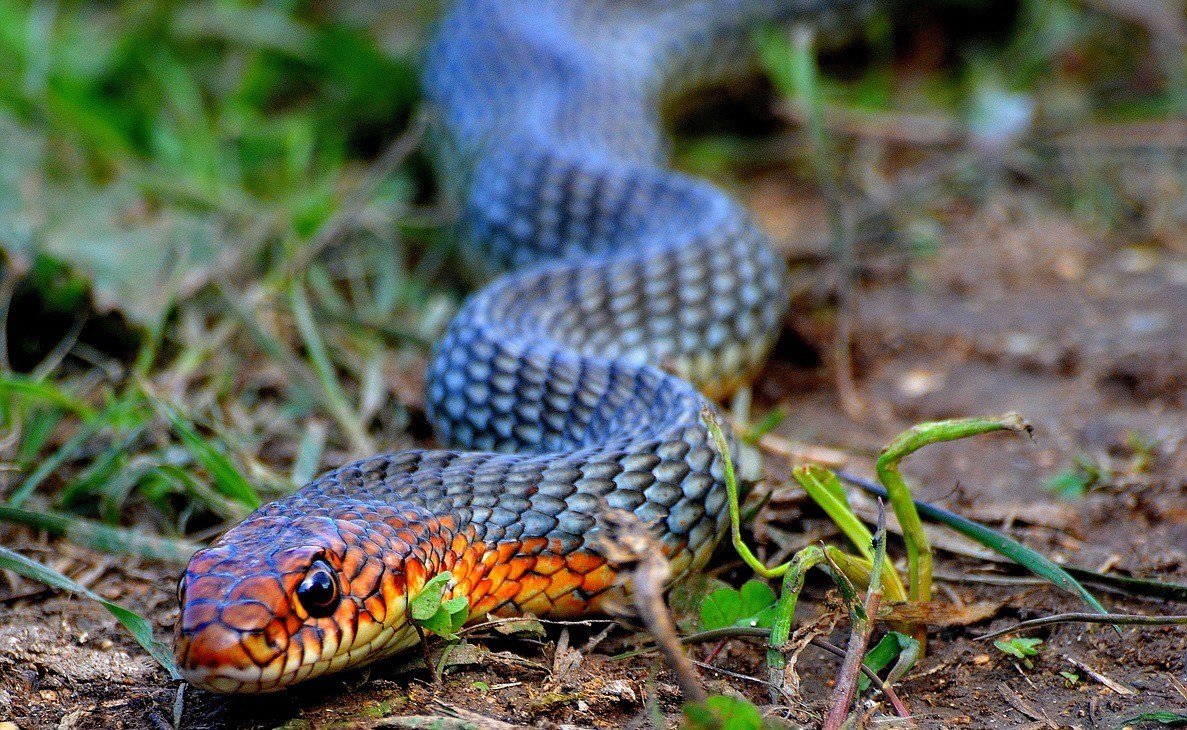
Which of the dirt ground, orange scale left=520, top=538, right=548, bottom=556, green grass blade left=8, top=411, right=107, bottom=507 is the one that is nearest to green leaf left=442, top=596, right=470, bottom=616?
the dirt ground

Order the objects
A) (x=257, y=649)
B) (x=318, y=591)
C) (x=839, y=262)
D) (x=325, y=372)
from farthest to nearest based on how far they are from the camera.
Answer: (x=839, y=262)
(x=325, y=372)
(x=318, y=591)
(x=257, y=649)

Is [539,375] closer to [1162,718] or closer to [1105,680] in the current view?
[1105,680]

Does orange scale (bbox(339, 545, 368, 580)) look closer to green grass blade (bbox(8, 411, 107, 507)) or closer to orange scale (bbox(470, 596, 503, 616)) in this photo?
orange scale (bbox(470, 596, 503, 616))

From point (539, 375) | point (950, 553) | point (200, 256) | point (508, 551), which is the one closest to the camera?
point (508, 551)

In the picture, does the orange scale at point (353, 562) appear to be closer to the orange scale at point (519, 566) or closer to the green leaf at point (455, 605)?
the green leaf at point (455, 605)

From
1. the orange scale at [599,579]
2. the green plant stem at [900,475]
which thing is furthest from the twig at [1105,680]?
the orange scale at [599,579]

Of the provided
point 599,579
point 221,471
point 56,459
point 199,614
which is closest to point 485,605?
point 599,579

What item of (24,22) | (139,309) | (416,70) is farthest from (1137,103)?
(24,22)
